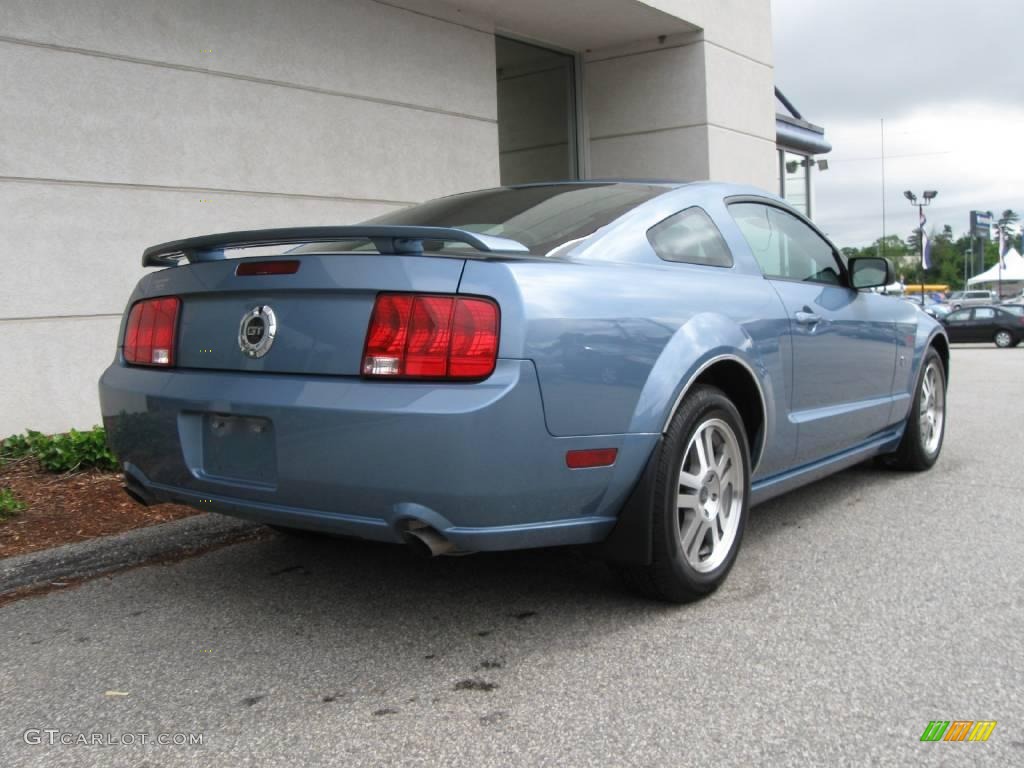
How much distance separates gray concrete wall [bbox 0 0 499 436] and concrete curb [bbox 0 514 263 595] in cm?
220

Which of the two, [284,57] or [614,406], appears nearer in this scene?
[614,406]

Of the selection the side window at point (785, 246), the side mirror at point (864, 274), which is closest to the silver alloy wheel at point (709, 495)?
the side window at point (785, 246)

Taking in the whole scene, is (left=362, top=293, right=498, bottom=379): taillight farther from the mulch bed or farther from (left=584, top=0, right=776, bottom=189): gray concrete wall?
(left=584, top=0, right=776, bottom=189): gray concrete wall

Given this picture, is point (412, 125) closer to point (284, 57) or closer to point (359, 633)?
point (284, 57)

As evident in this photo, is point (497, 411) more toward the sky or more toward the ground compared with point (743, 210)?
more toward the ground

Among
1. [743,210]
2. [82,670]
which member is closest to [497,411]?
[82,670]

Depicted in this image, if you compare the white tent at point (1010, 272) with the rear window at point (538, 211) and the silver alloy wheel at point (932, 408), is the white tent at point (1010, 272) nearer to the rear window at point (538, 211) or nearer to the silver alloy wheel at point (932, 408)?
the silver alloy wheel at point (932, 408)

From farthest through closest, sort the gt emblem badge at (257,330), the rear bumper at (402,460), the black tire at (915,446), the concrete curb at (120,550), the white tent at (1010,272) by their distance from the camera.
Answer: the white tent at (1010,272), the black tire at (915,446), the concrete curb at (120,550), the gt emblem badge at (257,330), the rear bumper at (402,460)

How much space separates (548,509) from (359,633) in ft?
2.61

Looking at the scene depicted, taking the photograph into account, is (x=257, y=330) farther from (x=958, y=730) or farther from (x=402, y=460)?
(x=958, y=730)

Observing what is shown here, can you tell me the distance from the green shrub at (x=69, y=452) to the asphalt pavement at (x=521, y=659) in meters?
1.55

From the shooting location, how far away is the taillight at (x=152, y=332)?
3242 mm

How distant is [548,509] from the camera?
2838 mm

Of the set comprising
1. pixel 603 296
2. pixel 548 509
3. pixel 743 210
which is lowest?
pixel 548 509
